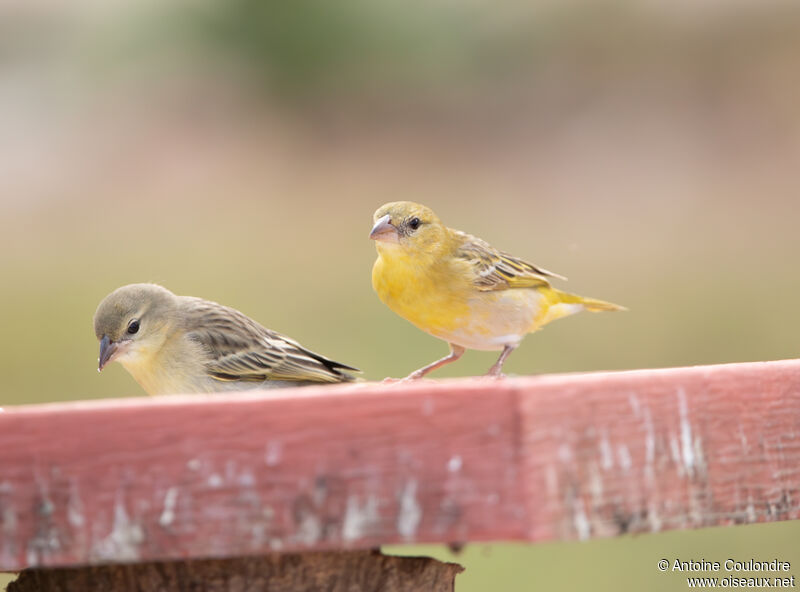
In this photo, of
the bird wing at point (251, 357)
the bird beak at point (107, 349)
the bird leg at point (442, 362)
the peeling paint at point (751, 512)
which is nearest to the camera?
the peeling paint at point (751, 512)

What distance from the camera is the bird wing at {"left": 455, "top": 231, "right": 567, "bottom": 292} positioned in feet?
15.8

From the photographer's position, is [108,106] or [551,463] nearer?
[551,463]

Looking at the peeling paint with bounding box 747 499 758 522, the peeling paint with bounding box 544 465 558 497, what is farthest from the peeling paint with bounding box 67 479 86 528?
the peeling paint with bounding box 747 499 758 522

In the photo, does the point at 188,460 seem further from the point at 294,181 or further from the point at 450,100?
the point at 450,100

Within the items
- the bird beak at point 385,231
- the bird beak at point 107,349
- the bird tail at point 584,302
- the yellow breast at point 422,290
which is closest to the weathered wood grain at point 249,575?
the bird beak at point 107,349

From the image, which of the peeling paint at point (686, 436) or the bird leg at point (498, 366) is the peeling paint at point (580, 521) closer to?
the peeling paint at point (686, 436)

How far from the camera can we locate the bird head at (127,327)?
4238 mm

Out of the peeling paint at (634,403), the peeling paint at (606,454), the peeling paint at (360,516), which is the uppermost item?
the peeling paint at (634,403)

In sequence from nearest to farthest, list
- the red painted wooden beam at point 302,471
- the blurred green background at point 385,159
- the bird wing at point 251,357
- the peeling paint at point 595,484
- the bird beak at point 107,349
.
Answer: the red painted wooden beam at point 302,471
the peeling paint at point 595,484
the bird beak at point 107,349
the bird wing at point 251,357
the blurred green background at point 385,159

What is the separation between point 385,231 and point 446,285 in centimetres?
32

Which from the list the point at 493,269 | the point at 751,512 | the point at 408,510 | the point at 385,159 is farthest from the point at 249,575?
the point at 385,159

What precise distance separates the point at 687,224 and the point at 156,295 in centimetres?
903

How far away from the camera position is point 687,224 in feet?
41.0

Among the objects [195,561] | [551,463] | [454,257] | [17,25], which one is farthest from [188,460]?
[17,25]
